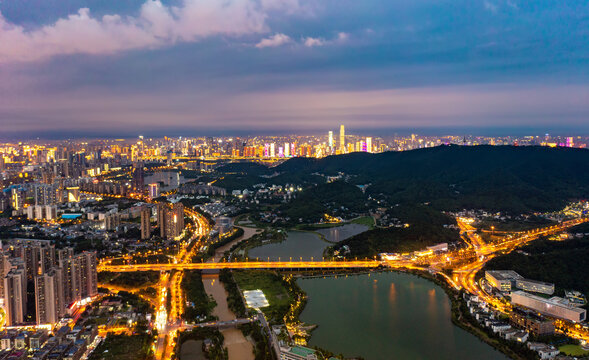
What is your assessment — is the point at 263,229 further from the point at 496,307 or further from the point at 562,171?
the point at 562,171

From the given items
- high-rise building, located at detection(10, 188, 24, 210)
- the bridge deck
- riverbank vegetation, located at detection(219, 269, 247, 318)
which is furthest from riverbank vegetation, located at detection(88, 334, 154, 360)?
high-rise building, located at detection(10, 188, 24, 210)

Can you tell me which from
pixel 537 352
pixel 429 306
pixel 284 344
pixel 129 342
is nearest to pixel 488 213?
pixel 429 306

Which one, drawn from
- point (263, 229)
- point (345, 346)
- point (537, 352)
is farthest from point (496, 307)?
point (263, 229)

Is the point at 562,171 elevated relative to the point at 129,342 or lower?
elevated

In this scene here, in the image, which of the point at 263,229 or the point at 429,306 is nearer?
the point at 429,306

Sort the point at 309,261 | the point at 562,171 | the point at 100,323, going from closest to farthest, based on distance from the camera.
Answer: the point at 100,323
the point at 309,261
the point at 562,171

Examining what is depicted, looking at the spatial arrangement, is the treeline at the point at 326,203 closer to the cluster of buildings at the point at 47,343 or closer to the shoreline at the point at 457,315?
the shoreline at the point at 457,315

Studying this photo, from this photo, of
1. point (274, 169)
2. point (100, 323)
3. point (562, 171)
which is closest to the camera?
point (100, 323)

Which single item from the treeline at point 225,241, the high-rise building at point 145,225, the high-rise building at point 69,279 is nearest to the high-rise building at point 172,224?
the high-rise building at point 145,225
